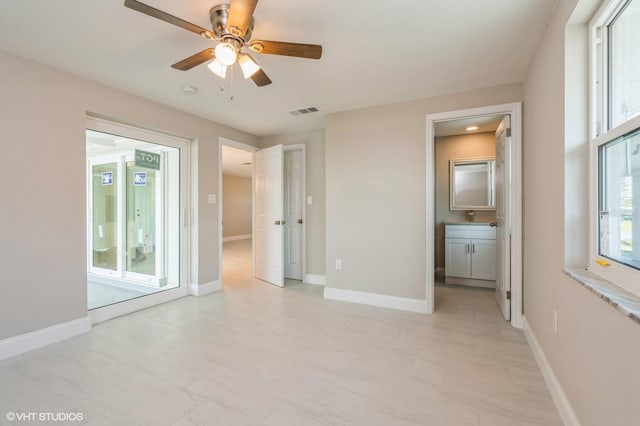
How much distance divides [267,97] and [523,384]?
336 cm

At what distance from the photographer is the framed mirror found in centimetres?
445

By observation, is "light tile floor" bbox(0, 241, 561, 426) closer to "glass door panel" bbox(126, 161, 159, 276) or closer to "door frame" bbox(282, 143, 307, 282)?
"glass door panel" bbox(126, 161, 159, 276)

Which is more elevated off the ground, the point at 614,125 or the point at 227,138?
the point at 227,138

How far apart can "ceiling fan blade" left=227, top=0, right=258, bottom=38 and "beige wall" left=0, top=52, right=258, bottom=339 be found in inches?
80.1

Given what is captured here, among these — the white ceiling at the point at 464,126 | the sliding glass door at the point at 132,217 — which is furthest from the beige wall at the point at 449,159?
the sliding glass door at the point at 132,217

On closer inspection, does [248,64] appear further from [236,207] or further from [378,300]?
[236,207]

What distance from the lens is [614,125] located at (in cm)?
141

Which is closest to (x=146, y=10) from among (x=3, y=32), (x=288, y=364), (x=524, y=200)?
(x=3, y=32)

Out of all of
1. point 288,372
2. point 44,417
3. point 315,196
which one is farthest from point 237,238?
point 44,417

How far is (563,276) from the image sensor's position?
65.3 inches

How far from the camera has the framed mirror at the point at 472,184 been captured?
445 cm

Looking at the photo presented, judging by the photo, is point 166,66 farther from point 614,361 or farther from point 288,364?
point 614,361

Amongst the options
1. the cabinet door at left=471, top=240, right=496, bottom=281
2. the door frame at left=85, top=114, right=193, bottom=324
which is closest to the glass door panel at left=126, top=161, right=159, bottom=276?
the door frame at left=85, top=114, right=193, bottom=324

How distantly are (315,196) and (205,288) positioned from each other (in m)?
2.07
